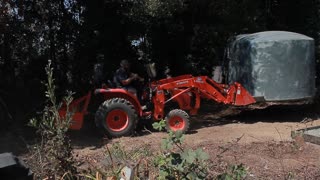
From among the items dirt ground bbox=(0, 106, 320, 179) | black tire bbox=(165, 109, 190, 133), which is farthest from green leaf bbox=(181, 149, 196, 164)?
black tire bbox=(165, 109, 190, 133)

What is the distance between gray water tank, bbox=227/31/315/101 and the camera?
11.3 metres

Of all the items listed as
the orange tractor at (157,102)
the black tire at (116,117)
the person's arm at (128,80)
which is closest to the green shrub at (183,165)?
the orange tractor at (157,102)

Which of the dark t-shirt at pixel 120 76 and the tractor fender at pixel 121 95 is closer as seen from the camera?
the tractor fender at pixel 121 95

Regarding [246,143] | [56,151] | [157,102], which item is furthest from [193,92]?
[56,151]

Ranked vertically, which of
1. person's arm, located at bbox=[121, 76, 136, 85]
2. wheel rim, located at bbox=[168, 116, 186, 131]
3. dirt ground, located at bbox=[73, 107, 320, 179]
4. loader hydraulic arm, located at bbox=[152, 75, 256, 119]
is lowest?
dirt ground, located at bbox=[73, 107, 320, 179]

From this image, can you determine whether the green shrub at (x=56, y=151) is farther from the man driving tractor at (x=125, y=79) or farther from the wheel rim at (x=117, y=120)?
the man driving tractor at (x=125, y=79)

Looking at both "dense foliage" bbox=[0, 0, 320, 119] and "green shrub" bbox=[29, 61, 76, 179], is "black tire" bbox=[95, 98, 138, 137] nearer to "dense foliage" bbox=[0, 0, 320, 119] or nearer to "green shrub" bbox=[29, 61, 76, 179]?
"dense foliage" bbox=[0, 0, 320, 119]

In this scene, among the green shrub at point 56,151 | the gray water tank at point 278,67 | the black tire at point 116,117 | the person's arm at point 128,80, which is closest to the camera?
the green shrub at point 56,151

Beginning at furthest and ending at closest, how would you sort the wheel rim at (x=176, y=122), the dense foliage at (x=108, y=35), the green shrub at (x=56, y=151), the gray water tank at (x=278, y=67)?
the dense foliage at (x=108, y=35) → the gray water tank at (x=278, y=67) → the wheel rim at (x=176, y=122) → the green shrub at (x=56, y=151)

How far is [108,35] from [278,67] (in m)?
4.40

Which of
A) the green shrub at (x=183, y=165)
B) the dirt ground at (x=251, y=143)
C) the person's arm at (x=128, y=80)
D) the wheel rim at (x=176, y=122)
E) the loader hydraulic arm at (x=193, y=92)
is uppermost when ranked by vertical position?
the person's arm at (x=128, y=80)

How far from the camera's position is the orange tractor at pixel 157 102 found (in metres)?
10.0

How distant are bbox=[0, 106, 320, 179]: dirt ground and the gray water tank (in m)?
0.78

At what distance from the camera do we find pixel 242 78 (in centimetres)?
1157
